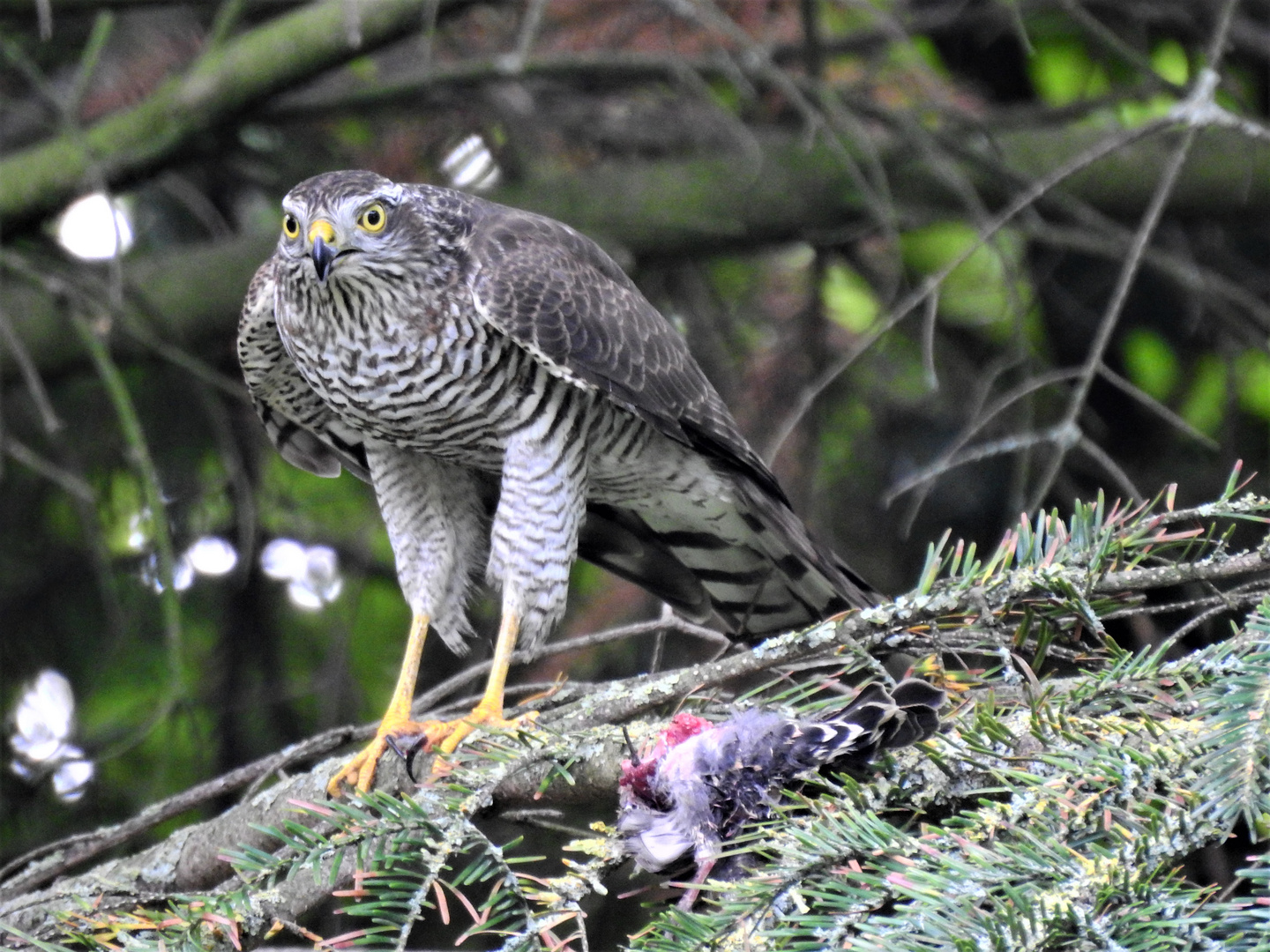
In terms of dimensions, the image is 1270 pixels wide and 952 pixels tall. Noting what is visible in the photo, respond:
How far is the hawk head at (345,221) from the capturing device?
2.70 metres

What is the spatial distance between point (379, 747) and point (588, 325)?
0.99 m

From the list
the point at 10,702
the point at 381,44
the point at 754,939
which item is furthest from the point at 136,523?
the point at 754,939

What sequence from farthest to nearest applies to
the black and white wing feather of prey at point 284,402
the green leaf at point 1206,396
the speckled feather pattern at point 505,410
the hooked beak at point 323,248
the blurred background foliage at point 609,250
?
the green leaf at point 1206,396
the blurred background foliage at point 609,250
the black and white wing feather of prey at point 284,402
the speckled feather pattern at point 505,410
the hooked beak at point 323,248

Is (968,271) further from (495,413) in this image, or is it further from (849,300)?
(495,413)

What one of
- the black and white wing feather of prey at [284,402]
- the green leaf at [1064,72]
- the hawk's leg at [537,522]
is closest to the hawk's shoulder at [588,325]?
the hawk's leg at [537,522]

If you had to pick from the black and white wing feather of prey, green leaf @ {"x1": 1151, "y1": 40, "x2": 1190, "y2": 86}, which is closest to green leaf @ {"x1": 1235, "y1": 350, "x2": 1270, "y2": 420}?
green leaf @ {"x1": 1151, "y1": 40, "x2": 1190, "y2": 86}

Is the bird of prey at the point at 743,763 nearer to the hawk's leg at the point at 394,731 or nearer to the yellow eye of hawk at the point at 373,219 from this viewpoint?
the hawk's leg at the point at 394,731

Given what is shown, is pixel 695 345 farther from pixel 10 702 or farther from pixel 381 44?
pixel 10 702

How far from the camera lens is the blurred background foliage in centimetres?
380

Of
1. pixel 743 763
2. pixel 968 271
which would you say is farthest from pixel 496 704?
pixel 968 271

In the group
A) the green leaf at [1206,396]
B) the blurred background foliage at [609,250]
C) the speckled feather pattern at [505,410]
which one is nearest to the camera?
the speckled feather pattern at [505,410]

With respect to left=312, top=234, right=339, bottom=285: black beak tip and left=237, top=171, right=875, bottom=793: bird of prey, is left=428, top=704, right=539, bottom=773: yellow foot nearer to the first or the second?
left=237, top=171, right=875, bottom=793: bird of prey

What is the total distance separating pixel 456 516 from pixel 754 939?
2.11 meters

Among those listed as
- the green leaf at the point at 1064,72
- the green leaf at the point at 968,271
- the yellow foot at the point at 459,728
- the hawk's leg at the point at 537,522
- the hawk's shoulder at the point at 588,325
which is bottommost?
the yellow foot at the point at 459,728
